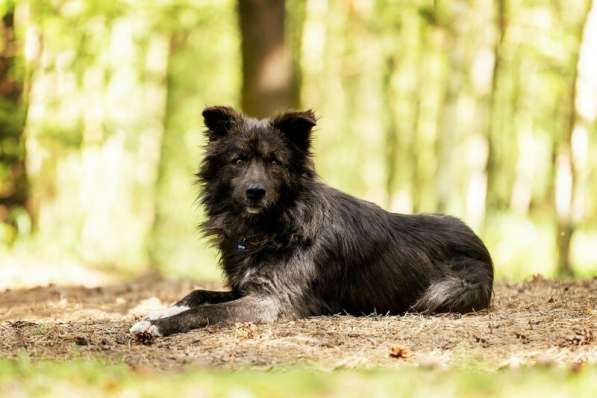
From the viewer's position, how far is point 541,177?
38.0 meters

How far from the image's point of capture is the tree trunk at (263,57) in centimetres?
1304

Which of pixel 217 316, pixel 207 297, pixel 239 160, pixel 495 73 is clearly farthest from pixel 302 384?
pixel 495 73

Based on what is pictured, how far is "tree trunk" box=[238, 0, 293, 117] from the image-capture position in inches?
513

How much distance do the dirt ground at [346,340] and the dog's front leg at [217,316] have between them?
0.13 meters

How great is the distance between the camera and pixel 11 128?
584 inches

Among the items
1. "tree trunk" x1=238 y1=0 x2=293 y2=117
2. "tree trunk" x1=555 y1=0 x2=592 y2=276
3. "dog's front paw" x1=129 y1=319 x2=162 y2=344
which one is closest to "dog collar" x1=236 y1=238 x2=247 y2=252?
"dog's front paw" x1=129 y1=319 x2=162 y2=344

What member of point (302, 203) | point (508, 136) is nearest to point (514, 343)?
point (302, 203)

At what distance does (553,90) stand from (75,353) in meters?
23.3

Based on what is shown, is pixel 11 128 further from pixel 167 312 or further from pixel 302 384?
pixel 302 384

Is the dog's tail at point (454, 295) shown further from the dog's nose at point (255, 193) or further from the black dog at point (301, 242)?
the dog's nose at point (255, 193)

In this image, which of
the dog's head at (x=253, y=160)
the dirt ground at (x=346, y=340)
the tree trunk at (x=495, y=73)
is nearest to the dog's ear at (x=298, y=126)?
the dog's head at (x=253, y=160)

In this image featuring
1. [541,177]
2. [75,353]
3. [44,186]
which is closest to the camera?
[75,353]

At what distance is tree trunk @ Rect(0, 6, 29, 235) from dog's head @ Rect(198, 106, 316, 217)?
8201mm

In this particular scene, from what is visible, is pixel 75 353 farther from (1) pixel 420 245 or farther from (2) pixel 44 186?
(2) pixel 44 186
